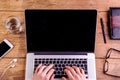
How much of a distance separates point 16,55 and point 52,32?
201 millimetres

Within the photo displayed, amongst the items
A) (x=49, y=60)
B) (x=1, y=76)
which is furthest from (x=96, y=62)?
(x=1, y=76)

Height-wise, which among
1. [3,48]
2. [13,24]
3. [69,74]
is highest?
[13,24]

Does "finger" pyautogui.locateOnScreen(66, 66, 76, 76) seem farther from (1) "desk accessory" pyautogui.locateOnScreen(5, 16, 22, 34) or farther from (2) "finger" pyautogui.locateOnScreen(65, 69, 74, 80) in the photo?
(1) "desk accessory" pyautogui.locateOnScreen(5, 16, 22, 34)

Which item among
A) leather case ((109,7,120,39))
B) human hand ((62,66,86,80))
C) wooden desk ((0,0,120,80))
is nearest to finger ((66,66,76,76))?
human hand ((62,66,86,80))

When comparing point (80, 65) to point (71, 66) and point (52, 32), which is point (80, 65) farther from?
point (52, 32)

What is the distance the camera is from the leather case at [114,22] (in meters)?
1.28

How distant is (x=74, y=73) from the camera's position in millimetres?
1194

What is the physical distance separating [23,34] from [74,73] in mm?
317

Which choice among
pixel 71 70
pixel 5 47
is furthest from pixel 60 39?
pixel 5 47

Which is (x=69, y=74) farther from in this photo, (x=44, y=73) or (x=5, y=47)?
(x=5, y=47)

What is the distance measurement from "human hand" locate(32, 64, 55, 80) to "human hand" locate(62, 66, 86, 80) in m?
0.06

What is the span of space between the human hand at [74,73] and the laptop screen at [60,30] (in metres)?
0.09

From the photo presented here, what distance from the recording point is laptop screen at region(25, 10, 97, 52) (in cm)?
120

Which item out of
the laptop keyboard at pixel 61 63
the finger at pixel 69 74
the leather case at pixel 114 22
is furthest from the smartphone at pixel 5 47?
the leather case at pixel 114 22
